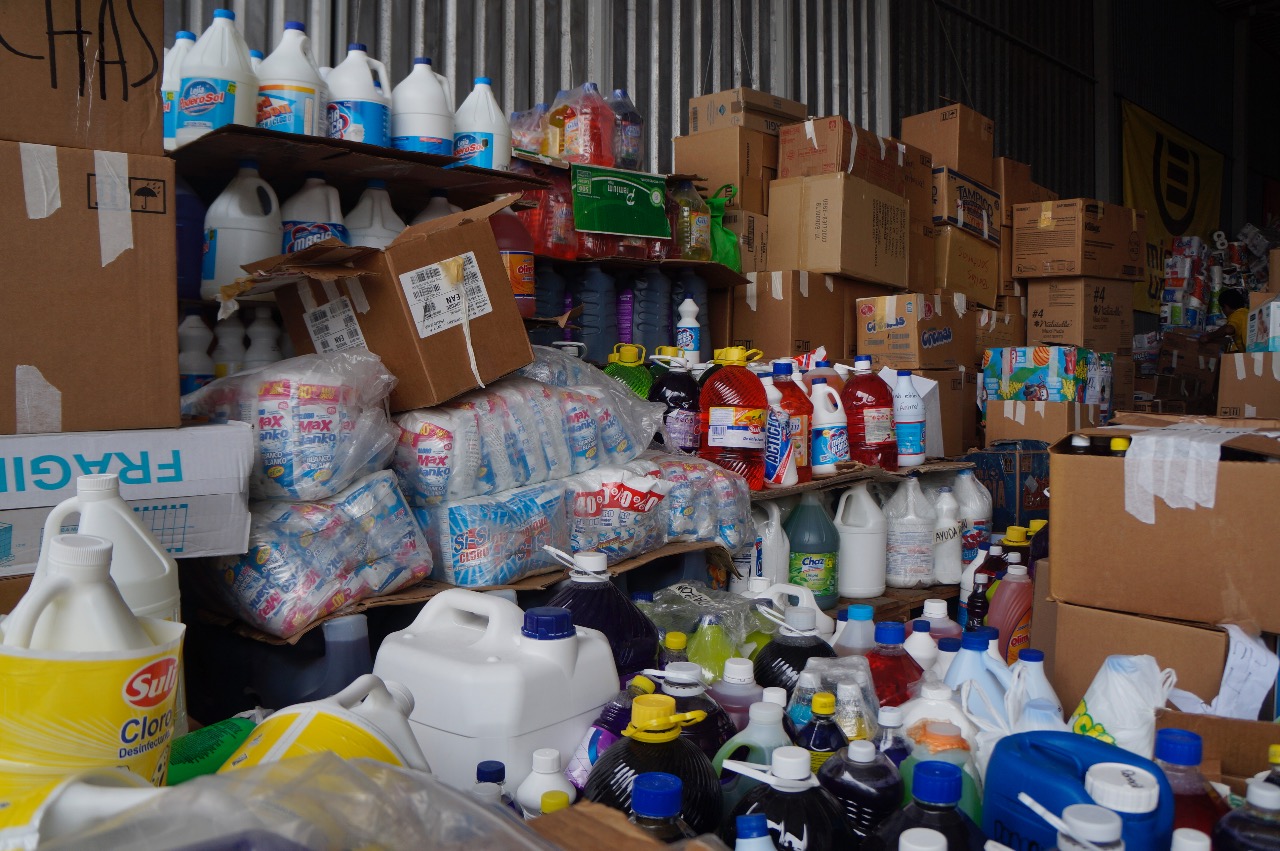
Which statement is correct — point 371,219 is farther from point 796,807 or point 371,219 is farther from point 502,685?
point 796,807

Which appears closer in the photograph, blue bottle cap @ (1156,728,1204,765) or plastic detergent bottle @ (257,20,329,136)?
blue bottle cap @ (1156,728,1204,765)

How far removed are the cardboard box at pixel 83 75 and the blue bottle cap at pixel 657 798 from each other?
1249mm

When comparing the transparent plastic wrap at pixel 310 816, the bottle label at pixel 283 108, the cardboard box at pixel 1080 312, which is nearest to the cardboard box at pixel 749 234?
the cardboard box at pixel 1080 312

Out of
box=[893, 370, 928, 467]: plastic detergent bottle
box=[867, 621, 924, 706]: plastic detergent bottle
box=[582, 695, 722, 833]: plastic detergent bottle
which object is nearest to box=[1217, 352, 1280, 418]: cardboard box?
box=[893, 370, 928, 467]: plastic detergent bottle

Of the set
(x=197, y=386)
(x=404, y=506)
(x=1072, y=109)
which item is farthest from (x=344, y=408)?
(x=1072, y=109)

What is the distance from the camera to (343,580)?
5.95 ft

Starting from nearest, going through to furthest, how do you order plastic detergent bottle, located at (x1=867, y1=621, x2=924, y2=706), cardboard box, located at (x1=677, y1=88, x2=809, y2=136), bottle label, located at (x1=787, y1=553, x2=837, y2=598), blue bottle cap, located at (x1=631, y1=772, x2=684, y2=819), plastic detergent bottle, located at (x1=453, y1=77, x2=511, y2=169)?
blue bottle cap, located at (x1=631, y1=772, x2=684, y2=819), plastic detergent bottle, located at (x1=867, y1=621, x2=924, y2=706), plastic detergent bottle, located at (x1=453, y1=77, x2=511, y2=169), bottle label, located at (x1=787, y1=553, x2=837, y2=598), cardboard box, located at (x1=677, y1=88, x2=809, y2=136)

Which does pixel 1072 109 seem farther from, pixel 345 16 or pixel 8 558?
pixel 8 558

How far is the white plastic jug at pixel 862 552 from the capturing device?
125 inches

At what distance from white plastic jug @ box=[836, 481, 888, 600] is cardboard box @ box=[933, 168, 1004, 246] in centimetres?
230

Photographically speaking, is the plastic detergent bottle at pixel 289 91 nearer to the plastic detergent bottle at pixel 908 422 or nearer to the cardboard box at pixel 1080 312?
the plastic detergent bottle at pixel 908 422

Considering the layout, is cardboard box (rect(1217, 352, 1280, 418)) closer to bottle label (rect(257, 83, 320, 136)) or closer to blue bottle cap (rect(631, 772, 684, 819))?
bottle label (rect(257, 83, 320, 136))

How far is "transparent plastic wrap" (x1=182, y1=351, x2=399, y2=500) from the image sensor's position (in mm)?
1796

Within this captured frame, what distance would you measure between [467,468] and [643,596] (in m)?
0.56
